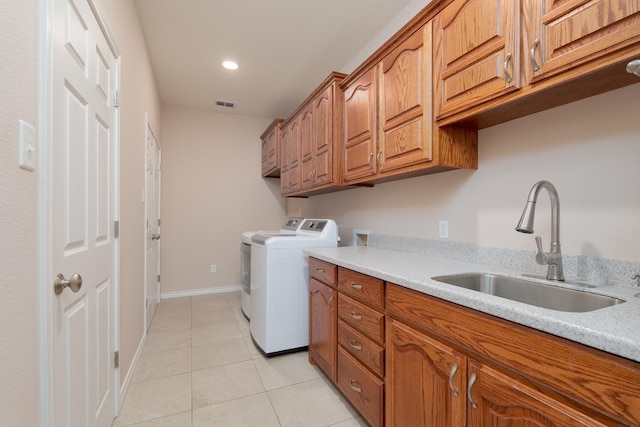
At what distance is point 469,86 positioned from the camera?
131cm

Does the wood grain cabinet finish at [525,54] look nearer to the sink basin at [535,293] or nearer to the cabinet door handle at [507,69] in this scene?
the cabinet door handle at [507,69]

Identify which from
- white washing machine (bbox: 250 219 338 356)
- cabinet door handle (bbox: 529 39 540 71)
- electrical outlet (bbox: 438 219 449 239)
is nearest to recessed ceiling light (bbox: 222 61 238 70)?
white washing machine (bbox: 250 219 338 356)

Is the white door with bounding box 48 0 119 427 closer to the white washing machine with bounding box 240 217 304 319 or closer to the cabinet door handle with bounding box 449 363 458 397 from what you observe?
the cabinet door handle with bounding box 449 363 458 397

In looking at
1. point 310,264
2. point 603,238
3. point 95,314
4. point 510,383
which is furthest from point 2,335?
point 603,238

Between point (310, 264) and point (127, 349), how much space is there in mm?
1330

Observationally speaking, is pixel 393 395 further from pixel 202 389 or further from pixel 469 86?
pixel 469 86

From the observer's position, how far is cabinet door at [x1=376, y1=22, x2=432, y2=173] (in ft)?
5.09

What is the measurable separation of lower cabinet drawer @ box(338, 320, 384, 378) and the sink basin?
48 centimetres

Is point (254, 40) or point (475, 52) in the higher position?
point (254, 40)

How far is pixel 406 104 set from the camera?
1.68m

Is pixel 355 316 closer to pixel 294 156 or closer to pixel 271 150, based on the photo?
pixel 294 156

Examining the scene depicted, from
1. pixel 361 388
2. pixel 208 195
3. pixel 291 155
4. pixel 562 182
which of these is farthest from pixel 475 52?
pixel 208 195

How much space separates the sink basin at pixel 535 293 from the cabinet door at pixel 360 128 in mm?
909

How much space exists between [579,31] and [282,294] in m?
2.18
